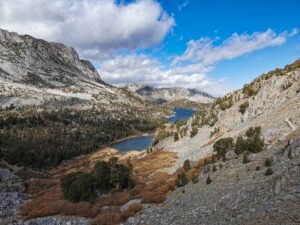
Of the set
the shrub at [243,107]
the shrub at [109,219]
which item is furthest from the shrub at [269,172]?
the shrub at [243,107]

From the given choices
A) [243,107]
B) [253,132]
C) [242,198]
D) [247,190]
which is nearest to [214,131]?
[243,107]

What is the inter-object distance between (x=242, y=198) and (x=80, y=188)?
19907 millimetres

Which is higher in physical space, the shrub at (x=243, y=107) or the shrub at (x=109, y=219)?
the shrub at (x=243, y=107)

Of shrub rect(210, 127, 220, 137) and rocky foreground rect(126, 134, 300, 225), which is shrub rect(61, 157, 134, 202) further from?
shrub rect(210, 127, 220, 137)

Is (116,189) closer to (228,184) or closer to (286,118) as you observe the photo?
(228,184)

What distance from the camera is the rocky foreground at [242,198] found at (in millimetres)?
15852

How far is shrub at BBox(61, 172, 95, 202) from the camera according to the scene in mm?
32000

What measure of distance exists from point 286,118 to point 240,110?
31040mm

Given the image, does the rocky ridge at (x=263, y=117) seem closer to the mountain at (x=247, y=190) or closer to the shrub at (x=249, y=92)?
the mountain at (x=247, y=190)

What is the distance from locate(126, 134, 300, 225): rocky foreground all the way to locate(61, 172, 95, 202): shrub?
10460 millimetres

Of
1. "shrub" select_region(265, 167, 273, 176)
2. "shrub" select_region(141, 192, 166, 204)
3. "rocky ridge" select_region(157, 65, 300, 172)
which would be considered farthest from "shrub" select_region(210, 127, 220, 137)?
"shrub" select_region(265, 167, 273, 176)

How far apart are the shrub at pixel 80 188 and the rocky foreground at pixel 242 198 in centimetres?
1046

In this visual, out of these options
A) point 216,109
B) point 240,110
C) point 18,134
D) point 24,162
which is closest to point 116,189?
point 240,110

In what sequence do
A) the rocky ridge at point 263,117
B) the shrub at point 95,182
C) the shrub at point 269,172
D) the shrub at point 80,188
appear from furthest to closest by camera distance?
the rocky ridge at point 263,117 → the shrub at point 95,182 → the shrub at point 80,188 → the shrub at point 269,172
